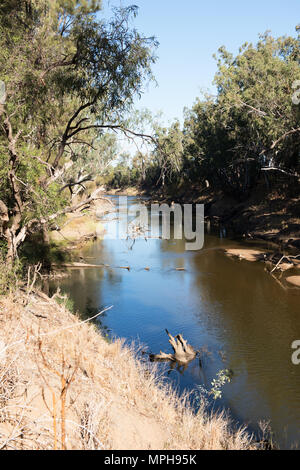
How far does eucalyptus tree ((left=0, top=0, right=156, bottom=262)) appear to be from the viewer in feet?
37.8

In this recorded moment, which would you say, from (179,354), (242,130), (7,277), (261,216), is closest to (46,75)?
(7,277)

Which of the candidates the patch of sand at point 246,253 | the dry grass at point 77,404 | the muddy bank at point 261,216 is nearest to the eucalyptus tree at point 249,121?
the muddy bank at point 261,216

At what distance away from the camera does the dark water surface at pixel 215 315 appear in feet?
33.4

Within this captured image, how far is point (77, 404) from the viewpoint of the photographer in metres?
6.04

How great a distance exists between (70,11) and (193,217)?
36.3 metres

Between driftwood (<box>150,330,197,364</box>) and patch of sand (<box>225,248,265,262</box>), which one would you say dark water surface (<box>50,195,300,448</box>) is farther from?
patch of sand (<box>225,248,265,262</box>)

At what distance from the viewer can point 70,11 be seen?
41.0 ft

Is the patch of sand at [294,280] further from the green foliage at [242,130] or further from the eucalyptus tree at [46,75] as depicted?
the eucalyptus tree at [46,75]

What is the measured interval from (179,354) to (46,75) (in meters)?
9.52

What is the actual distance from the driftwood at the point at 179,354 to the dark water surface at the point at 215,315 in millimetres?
367

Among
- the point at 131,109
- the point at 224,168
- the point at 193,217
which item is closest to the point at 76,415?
the point at 131,109

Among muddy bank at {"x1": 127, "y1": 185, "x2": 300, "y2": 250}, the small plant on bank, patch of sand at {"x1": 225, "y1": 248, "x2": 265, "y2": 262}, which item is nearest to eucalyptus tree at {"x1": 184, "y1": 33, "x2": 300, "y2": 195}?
muddy bank at {"x1": 127, "y1": 185, "x2": 300, "y2": 250}

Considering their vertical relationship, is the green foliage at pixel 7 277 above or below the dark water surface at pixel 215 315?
above

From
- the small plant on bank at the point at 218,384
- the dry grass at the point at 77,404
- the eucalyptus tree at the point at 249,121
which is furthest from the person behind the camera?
the eucalyptus tree at the point at 249,121
